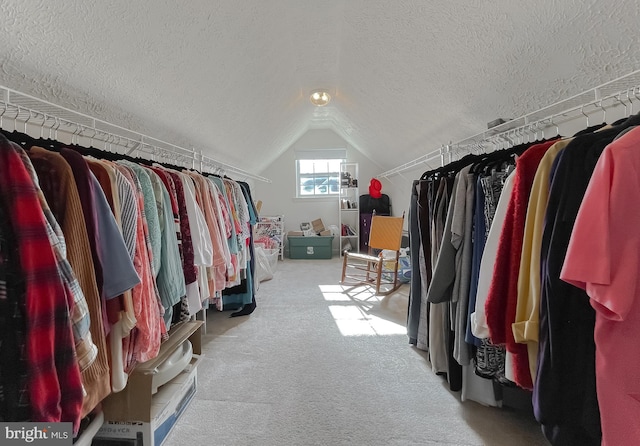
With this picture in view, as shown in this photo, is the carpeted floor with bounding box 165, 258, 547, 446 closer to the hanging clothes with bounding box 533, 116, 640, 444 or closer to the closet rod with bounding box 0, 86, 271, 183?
the hanging clothes with bounding box 533, 116, 640, 444

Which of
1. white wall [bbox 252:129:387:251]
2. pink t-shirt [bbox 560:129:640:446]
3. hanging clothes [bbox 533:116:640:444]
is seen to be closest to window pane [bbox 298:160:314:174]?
white wall [bbox 252:129:387:251]

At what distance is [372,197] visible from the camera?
508 centimetres

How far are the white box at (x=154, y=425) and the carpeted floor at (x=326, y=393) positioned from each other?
0.08 meters

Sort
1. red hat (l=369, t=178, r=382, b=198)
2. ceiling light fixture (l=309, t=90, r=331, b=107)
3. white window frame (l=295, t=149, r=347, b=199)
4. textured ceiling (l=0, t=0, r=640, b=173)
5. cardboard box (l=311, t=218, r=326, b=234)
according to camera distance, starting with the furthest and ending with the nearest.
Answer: white window frame (l=295, t=149, r=347, b=199), cardboard box (l=311, t=218, r=326, b=234), red hat (l=369, t=178, r=382, b=198), ceiling light fixture (l=309, t=90, r=331, b=107), textured ceiling (l=0, t=0, r=640, b=173)

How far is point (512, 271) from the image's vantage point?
87cm

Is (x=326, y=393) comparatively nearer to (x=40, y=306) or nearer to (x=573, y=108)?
(x=40, y=306)

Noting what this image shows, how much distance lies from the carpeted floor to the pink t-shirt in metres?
0.84

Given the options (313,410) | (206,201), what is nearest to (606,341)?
(313,410)

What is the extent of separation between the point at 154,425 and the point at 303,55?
8.18 feet

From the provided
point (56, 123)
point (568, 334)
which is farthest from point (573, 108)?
point (56, 123)

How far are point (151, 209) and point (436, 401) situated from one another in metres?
1.64

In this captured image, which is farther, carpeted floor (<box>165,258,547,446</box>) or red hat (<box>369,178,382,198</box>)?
red hat (<box>369,178,382,198</box>)

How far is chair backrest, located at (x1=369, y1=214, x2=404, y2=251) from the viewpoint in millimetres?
3268

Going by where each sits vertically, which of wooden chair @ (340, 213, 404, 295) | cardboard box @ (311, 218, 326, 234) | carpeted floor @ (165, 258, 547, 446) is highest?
cardboard box @ (311, 218, 326, 234)
